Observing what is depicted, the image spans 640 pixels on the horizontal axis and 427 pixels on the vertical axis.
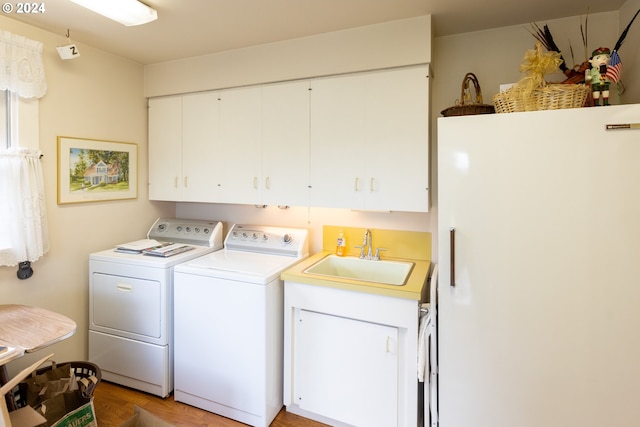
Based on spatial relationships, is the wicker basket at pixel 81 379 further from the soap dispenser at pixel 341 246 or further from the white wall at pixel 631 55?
the white wall at pixel 631 55

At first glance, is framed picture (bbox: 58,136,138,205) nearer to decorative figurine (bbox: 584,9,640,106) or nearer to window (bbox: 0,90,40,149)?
window (bbox: 0,90,40,149)

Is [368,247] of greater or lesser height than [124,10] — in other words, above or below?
below

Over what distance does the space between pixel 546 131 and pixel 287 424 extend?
6.93 feet

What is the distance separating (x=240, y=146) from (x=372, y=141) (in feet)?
3.29

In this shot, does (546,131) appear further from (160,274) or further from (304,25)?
(160,274)

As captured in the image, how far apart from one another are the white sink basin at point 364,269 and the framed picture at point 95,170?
1.70 metres

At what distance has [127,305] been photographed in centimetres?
236

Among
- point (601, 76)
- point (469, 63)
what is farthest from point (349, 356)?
point (469, 63)

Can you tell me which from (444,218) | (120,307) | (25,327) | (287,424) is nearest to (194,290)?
(120,307)

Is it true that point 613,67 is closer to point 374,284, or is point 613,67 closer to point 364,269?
point 374,284

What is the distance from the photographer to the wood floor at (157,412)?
2.10 m

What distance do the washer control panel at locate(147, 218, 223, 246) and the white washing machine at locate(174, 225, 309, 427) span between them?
1.68 feet

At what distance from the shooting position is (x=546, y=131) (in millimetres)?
1475

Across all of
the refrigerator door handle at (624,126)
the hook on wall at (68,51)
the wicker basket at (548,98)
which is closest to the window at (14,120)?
the hook on wall at (68,51)
